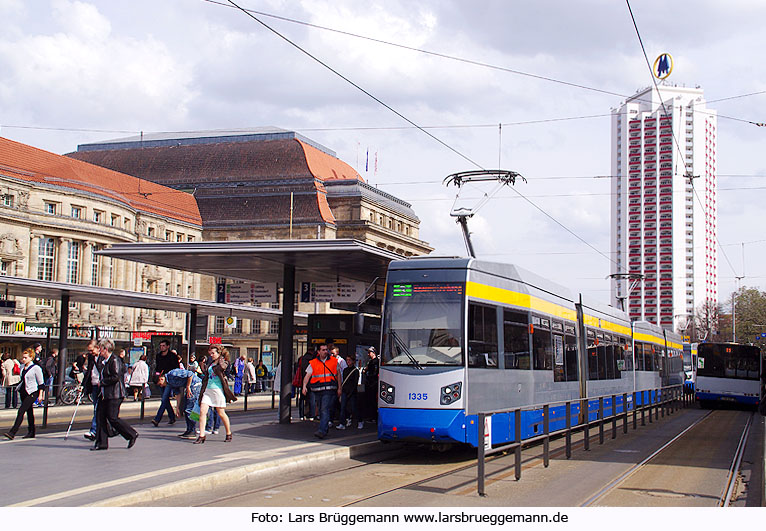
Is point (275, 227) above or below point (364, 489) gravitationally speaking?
above

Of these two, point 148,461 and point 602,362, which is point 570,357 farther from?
point 148,461

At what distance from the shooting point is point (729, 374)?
131ft

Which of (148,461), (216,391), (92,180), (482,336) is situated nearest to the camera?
(148,461)

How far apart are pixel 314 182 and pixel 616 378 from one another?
220ft

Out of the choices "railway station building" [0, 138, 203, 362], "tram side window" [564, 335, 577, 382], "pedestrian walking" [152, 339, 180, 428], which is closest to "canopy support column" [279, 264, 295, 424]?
"pedestrian walking" [152, 339, 180, 428]

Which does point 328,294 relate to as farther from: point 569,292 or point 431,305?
point 431,305

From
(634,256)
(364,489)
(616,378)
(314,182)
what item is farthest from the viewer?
(634,256)

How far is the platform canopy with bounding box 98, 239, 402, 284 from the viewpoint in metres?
18.2

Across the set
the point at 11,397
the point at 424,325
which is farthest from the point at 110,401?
the point at 11,397

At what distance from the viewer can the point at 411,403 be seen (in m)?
14.3

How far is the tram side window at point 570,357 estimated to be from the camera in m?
19.4

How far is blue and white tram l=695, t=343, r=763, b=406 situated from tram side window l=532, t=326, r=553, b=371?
2520 centimetres

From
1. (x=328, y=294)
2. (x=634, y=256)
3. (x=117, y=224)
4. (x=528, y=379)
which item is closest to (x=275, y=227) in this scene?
(x=117, y=224)

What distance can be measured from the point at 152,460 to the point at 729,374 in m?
33.2
